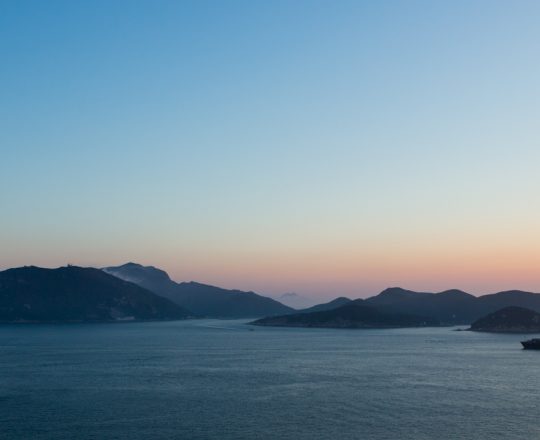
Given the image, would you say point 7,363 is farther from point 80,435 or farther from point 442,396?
point 442,396

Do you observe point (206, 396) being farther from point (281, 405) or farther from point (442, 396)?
point (442, 396)

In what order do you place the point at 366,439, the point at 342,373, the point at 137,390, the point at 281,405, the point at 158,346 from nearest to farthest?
the point at 366,439 < the point at 281,405 < the point at 137,390 < the point at 342,373 < the point at 158,346

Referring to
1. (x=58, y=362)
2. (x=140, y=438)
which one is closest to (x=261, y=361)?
(x=58, y=362)

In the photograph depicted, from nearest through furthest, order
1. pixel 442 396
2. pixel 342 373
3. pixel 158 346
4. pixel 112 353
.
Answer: pixel 442 396 → pixel 342 373 → pixel 112 353 → pixel 158 346

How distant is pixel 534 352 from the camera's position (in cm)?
15975

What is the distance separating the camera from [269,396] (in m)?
83.4

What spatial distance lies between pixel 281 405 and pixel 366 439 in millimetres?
18750

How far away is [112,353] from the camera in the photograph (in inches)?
5935

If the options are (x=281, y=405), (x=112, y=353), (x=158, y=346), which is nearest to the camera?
(x=281, y=405)

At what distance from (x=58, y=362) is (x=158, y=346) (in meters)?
49.2

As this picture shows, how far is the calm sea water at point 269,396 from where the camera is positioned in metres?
64.2

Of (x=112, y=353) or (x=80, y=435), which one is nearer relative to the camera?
(x=80, y=435)

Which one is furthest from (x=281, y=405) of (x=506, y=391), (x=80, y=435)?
(x=506, y=391)

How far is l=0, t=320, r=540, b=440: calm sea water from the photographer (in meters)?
64.2
